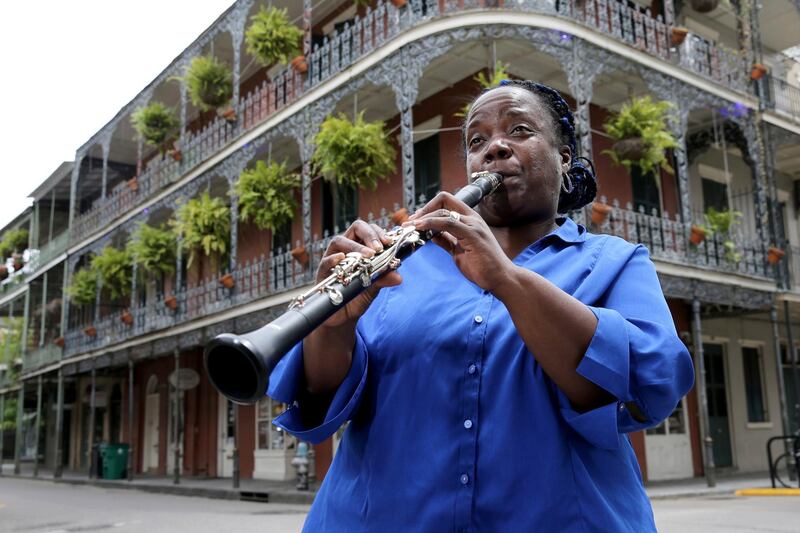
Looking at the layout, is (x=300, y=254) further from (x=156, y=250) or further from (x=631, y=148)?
(x=156, y=250)

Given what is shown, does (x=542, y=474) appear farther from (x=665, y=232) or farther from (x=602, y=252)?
(x=665, y=232)

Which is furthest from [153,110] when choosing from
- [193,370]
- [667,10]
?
[667,10]

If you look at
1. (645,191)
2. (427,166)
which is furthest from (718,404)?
(427,166)

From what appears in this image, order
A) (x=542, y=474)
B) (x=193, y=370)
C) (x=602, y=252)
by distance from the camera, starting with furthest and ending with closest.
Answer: (x=193, y=370), (x=602, y=252), (x=542, y=474)

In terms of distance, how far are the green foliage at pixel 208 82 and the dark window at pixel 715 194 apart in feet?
34.9

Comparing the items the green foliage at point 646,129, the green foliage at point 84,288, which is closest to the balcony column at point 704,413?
the green foliage at point 646,129

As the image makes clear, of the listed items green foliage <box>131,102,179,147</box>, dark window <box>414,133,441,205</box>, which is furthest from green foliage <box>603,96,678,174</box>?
green foliage <box>131,102,179,147</box>

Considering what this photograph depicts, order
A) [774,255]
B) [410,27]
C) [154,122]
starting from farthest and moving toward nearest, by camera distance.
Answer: [154,122] → [774,255] → [410,27]

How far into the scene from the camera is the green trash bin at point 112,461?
19.4 m

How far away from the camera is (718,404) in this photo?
1458 cm

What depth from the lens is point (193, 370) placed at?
1877cm

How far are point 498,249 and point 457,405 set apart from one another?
0.28 meters

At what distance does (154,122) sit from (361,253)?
19.2 metres

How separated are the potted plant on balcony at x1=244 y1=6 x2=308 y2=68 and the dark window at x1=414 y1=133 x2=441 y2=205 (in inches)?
124
